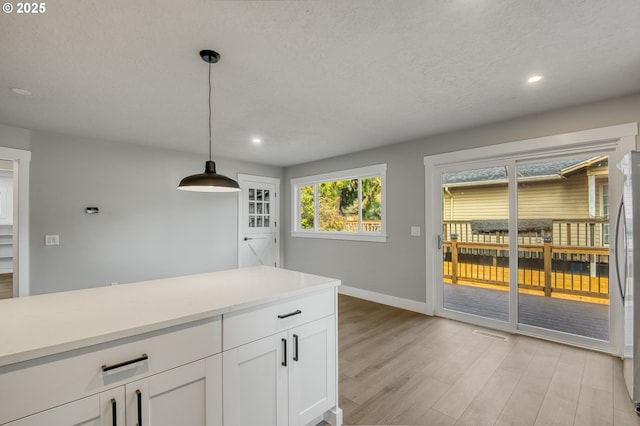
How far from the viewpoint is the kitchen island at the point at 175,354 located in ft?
3.31

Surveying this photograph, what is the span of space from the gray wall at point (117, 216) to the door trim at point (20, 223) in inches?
3.0

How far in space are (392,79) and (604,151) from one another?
7.79ft

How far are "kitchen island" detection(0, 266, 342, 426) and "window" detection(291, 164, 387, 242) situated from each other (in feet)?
9.78

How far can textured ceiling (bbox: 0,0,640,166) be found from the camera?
1.62 metres

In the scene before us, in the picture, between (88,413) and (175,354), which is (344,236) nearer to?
(175,354)

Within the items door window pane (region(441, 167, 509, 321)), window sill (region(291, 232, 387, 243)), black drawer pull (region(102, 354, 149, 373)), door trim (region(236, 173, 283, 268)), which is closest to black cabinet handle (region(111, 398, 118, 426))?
black drawer pull (region(102, 354, 149, 373))

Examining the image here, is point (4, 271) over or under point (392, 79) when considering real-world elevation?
under

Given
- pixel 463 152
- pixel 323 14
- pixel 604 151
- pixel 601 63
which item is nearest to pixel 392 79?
pixel 323 14

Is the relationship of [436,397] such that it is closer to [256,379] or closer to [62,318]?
[256,379]

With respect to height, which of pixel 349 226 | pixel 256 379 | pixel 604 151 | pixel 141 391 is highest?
pixel 604 151

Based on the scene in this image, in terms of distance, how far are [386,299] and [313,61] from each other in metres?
3.62

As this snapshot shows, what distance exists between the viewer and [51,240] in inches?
148

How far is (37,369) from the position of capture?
98 cm

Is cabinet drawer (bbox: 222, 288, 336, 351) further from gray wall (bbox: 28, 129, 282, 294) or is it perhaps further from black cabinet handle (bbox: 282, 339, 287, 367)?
gray wall (bbox: 28, 129, 282, 294)
